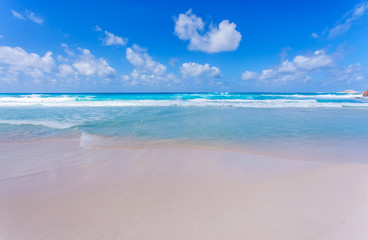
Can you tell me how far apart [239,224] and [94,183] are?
8.23ft

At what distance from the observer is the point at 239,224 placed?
199 cm

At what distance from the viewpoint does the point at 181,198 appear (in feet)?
8.20

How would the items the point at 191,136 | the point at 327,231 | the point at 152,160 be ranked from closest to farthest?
the point at 327,231 < the point at 152,160 < the point at 191,136

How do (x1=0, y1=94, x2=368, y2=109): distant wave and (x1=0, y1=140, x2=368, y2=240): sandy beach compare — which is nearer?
(x1=0, y1=140, x2=368, y2=240): sandy beach

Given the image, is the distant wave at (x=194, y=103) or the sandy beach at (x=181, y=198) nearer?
the sandy beach at (x=181, y=198)

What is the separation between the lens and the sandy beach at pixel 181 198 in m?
1.93

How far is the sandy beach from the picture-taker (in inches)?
76.0

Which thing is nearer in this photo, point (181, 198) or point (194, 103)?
point (181, 198)

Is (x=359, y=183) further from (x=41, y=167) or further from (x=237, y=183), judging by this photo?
(x=41, y=167)

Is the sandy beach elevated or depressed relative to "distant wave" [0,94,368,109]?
depressed

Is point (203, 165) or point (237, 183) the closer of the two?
point (237, 183)

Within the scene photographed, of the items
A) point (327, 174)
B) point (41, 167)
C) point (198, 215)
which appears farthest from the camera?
point (41, 167)

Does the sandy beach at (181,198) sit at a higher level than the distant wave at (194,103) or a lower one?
lower

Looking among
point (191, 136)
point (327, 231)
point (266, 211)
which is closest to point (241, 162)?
point (266, 211)
